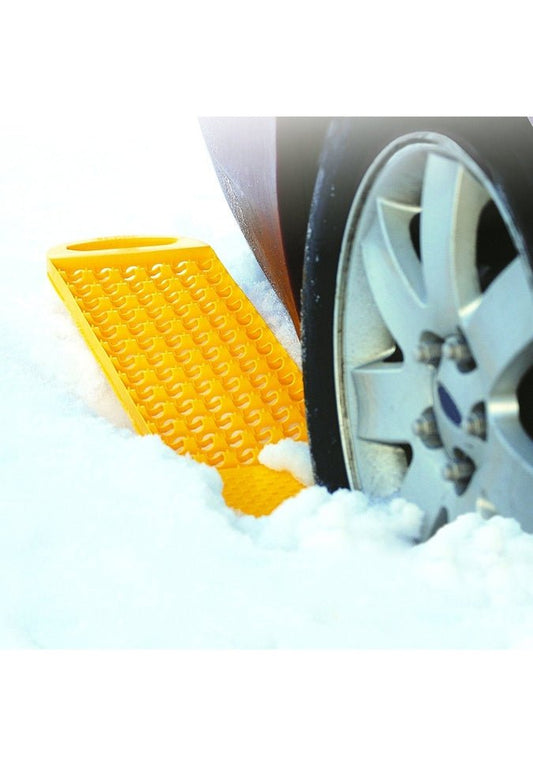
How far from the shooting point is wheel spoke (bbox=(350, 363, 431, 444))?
139 centimetres

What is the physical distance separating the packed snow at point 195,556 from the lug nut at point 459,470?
2.1 inches

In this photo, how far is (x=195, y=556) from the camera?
1406 millimetres

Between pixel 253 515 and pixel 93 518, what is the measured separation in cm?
26

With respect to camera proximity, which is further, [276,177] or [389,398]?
[276,177]

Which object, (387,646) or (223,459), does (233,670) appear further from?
(223,459)

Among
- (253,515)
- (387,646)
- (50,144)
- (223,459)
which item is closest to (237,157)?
(223,459)

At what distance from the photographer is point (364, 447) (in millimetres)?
1542

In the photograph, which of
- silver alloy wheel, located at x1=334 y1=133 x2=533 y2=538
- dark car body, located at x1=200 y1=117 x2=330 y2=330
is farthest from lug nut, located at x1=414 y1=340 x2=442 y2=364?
dark car body, located at x1=200 y1=117 x2=330 y2=330

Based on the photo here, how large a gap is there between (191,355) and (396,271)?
76 cm

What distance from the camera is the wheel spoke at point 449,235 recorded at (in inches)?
47.6

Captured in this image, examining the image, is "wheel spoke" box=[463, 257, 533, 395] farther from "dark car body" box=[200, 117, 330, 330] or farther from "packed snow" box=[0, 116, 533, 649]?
"dark car body" box=[200, 117, 330, 330]

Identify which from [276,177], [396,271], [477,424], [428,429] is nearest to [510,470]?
[477,424]

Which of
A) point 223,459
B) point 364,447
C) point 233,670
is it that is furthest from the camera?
point 223,459

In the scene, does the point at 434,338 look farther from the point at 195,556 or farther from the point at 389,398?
the point at 195,556
